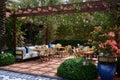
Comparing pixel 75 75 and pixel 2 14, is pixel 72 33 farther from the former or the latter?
pixel 75 75

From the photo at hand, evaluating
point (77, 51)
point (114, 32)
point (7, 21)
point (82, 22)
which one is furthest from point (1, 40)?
point (82, 22)

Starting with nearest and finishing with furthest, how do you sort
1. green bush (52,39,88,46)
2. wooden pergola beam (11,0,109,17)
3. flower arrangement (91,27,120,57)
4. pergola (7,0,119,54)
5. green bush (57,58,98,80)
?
1. flower arrangement (91,27,120,57)
2. green bush (57,58,98,80)
3. pergola (7,0,119,54)
4. wooden pergola beam (11,0,109,17)
5. green bush (52,39,88,46)

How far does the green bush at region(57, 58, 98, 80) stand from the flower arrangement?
85 centimetres

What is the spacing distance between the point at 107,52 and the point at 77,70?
1.41 meters

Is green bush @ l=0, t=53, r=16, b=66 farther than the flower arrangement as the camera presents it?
Yes

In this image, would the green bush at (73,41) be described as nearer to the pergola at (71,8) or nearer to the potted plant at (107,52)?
the pergola at (71,8)

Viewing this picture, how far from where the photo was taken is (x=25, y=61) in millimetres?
12867

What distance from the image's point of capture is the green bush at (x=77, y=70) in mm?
8109

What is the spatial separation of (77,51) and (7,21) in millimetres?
5024

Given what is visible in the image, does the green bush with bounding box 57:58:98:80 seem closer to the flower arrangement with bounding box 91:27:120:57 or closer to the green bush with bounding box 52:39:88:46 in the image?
the flower arrangement with bounding box 91:27:120:57

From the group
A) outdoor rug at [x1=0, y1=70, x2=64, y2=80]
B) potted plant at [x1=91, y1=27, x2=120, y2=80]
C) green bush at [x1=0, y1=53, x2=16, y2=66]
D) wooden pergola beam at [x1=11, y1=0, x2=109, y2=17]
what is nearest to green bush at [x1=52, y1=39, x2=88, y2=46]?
wooden pergola beam at [x1=11, y1=0, x2=109, y2=17]

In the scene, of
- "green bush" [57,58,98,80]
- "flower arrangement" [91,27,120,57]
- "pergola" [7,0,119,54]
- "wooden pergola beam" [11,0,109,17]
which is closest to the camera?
"flower arrangement" [91,27,120,57]

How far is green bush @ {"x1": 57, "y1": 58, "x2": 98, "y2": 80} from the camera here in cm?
811

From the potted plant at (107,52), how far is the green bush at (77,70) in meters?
→ 0.38
